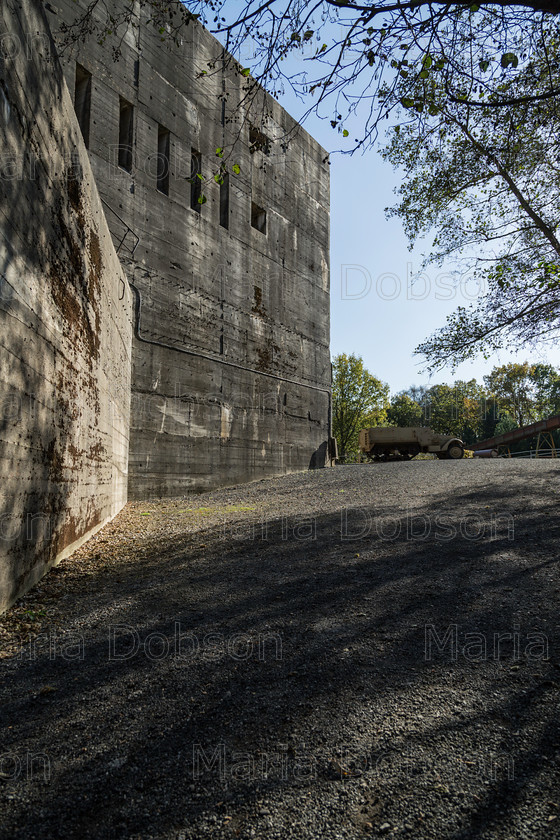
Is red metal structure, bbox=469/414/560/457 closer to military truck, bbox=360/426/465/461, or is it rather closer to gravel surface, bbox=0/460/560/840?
military truck, bbox=360/426/465/461

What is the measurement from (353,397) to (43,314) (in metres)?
39.7

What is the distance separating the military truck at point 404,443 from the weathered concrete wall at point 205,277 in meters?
8.57

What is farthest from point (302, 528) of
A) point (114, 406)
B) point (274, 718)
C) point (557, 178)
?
point (557, 178)

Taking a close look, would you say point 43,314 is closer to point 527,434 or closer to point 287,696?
point 287,696

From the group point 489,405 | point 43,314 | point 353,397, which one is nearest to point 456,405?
point 489,405

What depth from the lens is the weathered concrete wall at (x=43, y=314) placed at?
137 inches

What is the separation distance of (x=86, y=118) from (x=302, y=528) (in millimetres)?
10498

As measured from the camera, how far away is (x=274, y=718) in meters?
2.51

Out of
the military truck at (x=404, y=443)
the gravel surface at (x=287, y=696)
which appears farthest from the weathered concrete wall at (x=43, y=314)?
the military truck at (x=404, y=443)

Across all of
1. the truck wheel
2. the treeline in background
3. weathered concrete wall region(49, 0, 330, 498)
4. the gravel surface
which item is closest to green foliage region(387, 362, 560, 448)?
the treeline in background

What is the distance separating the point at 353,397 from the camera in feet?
141

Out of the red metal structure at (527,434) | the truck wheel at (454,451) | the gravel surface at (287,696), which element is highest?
the red metal structure at (527,434)

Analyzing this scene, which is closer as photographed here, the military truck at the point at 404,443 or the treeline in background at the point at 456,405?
the military truck at the point at 404,443

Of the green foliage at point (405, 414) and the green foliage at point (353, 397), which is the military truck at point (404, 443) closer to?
the green foliage at point (353, 397)
